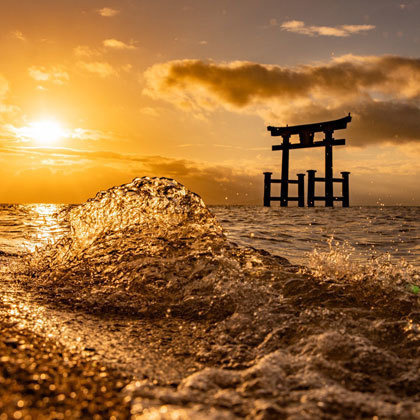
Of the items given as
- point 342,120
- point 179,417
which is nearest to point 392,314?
point 179,417

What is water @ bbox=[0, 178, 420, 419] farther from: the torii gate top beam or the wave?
the torii gate top beam

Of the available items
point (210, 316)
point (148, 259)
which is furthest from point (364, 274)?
point (148, 259)

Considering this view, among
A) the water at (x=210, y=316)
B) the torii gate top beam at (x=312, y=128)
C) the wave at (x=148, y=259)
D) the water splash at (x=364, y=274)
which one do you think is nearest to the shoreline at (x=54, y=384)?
the water at (x=210, y=316)

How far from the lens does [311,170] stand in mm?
22516

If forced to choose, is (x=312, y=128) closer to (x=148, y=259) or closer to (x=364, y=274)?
(x=364, y=274)

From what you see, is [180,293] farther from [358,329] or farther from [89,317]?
[358,329]

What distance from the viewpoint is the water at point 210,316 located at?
1.45 m

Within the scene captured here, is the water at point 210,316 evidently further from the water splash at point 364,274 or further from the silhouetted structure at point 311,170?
the silhouetted structure at point 311,170

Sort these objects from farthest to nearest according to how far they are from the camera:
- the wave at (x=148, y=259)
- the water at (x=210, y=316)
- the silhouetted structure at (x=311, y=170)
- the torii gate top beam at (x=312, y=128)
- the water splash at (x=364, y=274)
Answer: the silhouetted structure at (x=311, y=170)
the torii gate top beam at (x=312, y=128)
the water splash at (x=364, y=274)
the wave at (x=148, y=259)
the water at (x=210, y=316)

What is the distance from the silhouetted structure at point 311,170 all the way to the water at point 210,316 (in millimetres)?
17071

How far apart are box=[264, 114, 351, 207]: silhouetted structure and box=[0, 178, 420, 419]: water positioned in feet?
56.0

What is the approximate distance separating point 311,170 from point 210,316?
2107 cm

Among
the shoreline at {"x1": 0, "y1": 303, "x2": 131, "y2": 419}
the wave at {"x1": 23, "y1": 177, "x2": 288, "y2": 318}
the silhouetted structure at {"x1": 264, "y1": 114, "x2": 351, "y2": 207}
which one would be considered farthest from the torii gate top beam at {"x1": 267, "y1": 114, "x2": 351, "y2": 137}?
the shoreline at {"x1": 0, "y1": 303, "x2": 131, "y2": 419}

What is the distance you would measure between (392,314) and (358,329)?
20.9 inches
